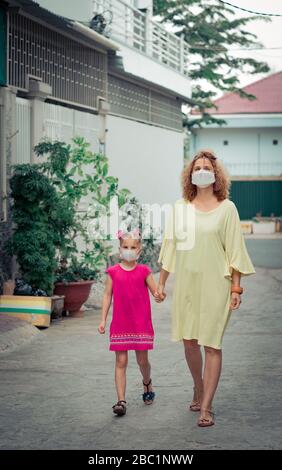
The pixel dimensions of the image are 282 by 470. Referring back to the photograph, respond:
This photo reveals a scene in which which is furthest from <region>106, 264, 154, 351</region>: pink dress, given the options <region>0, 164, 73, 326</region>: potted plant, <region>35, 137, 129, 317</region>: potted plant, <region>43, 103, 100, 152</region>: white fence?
<region>43, 103, 100, 152</region>: white fence

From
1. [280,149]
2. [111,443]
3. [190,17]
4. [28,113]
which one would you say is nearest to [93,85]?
[28,113]

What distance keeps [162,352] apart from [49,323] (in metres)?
2.40

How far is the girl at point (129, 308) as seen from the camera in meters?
7.76

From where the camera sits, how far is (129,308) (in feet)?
25.6

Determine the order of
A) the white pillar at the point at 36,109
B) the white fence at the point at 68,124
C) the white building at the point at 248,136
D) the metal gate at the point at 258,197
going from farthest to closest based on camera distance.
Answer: the white building at the point at 248,136
the metal gate at the point at 258,197
the white fence at the point at 68,124
the white pillar at the point at 36,109

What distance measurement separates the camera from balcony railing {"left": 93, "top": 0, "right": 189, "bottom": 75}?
2050 centimetres

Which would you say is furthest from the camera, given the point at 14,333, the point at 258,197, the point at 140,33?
the point at 258,197

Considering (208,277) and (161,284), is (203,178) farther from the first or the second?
(161,284)

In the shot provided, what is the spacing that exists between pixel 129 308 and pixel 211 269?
79 centimetres

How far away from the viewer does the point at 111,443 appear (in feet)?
21.9

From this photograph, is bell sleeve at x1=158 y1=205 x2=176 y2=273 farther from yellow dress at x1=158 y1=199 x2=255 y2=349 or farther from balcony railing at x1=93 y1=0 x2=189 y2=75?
balcony railing at x1=93 y1=0 x2=189 y2=75

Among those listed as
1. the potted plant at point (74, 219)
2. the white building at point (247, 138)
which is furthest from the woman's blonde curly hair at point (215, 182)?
the white building at point (247, 138)

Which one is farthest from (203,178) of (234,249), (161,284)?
Result: (161,284)

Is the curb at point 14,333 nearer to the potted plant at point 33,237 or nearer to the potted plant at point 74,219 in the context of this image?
the potted plant at point 33,237
